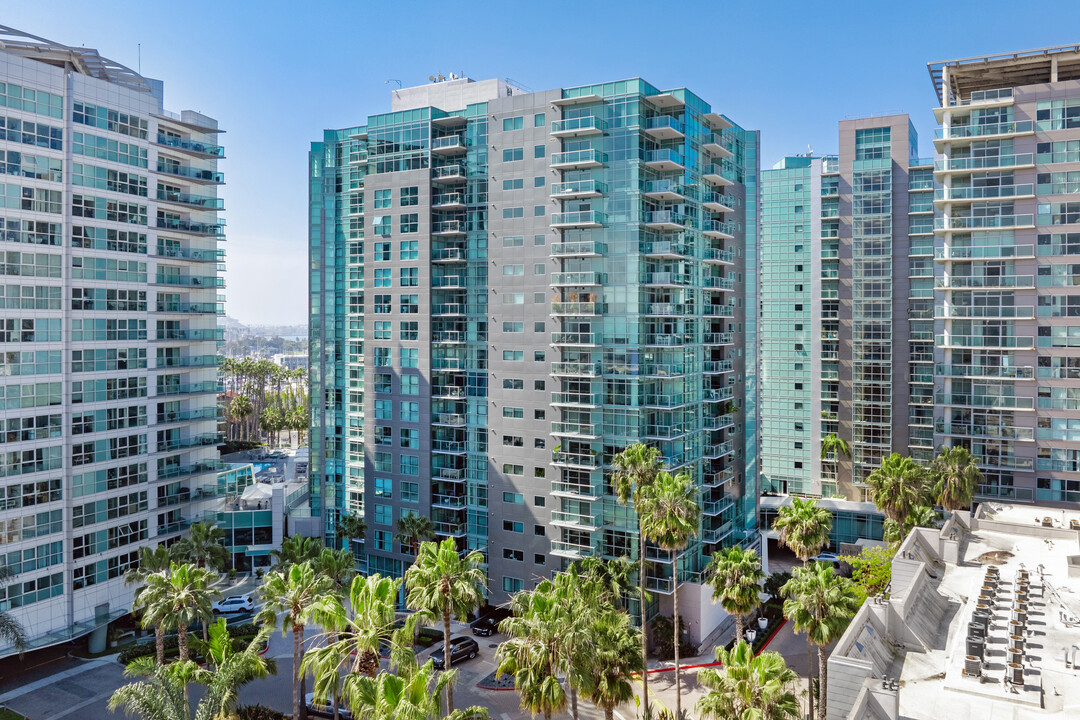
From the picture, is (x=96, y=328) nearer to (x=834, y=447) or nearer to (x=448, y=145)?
(x=448, y=145)

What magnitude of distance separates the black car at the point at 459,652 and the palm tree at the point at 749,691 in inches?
1173

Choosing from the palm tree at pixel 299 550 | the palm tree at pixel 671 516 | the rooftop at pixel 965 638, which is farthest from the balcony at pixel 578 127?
the rooftop at pixel 965 638

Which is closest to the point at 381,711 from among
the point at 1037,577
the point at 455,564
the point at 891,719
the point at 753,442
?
the point at 455,564

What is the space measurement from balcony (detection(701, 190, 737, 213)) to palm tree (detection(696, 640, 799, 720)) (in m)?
46.9

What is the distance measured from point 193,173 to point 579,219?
39655 mm

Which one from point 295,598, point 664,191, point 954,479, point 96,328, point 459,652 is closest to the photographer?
point 295,598

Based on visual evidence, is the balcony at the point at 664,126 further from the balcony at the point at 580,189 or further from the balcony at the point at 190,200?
the balcony at the point at 190,200

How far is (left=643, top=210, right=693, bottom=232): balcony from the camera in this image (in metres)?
66.1

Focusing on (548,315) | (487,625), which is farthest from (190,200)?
(487,625)

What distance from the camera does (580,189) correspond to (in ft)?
219

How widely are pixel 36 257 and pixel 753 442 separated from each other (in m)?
69.2

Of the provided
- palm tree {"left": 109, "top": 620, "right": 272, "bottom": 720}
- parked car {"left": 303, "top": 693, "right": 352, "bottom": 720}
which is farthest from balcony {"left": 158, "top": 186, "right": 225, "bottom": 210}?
parked car {"left": 303, "top": 693, "right": 352, "bottom": 720}

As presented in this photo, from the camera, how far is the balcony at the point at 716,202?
237ft

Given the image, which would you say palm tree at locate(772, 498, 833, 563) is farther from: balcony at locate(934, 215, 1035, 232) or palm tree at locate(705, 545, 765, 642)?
balcony at locate(934, 215, 1035, 232)
